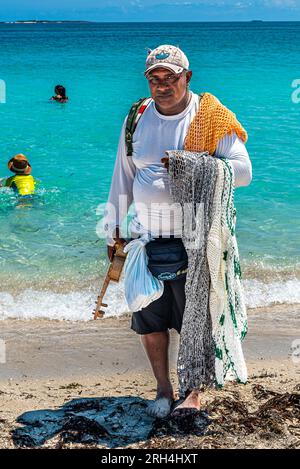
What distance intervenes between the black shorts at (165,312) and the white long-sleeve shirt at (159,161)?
281mm

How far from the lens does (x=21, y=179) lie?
9.52m

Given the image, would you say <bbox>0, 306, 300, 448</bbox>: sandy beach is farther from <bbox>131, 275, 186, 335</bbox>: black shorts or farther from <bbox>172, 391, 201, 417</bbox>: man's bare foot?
<bbox>131, 275, 186, 335</bbox>: black shorts

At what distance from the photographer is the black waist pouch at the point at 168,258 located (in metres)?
3.38

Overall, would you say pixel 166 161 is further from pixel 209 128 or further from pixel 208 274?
pixel 208 274

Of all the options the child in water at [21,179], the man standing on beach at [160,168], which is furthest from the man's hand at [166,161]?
the child in water at [21,179]

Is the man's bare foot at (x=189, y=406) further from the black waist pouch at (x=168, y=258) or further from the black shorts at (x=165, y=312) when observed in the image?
the black waist pouch at (x=168, y=258)

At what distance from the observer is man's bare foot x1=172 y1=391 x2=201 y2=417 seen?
3.54 metres

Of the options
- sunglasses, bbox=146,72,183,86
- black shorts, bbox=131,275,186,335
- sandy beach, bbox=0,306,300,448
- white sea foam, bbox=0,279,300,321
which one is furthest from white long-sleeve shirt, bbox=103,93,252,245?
white sea foam, bbox=0,279,300,321

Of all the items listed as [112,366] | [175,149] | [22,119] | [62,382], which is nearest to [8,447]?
[62,382]

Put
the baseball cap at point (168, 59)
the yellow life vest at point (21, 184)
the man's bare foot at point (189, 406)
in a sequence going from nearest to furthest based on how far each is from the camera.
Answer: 1. the baseball cap at point (168, 59)
2. the man's bare foot at point (189, 406)
3. the yellow life vest at point (21, 184)

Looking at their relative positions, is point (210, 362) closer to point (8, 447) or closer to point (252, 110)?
point (8, 447)

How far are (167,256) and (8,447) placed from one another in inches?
46.3

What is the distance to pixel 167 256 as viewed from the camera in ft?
11.1

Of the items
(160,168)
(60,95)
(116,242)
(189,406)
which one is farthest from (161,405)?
(60,95)
